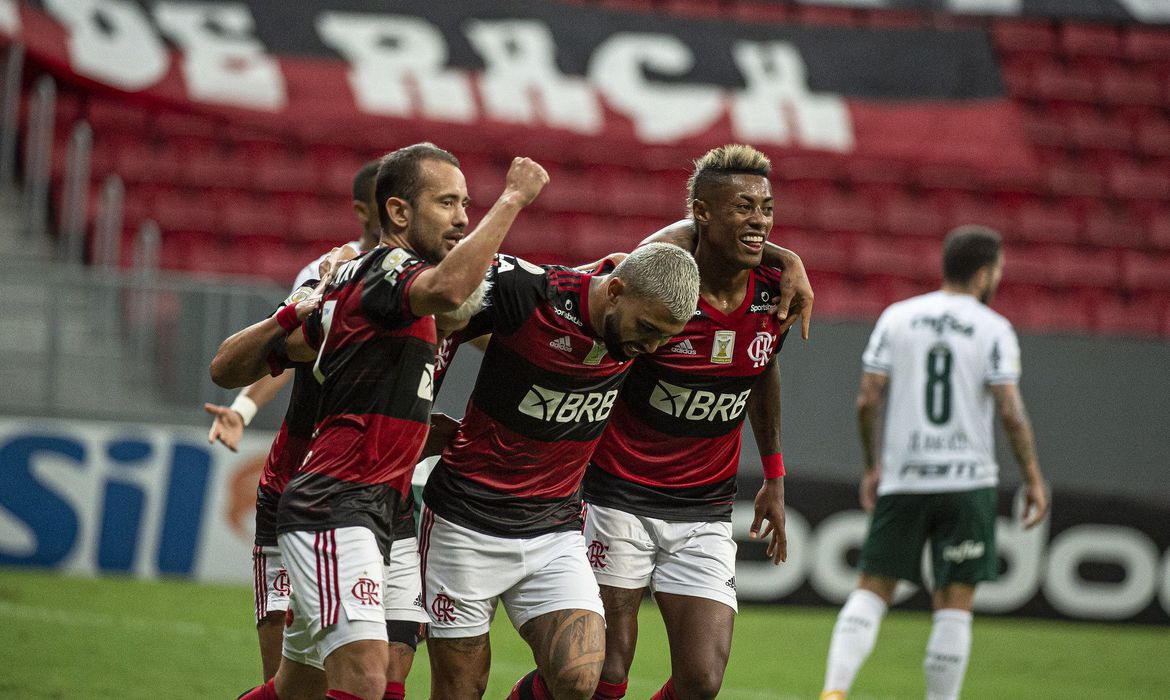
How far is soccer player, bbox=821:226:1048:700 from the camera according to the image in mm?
5922

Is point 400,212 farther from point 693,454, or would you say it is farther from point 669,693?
point 669,693

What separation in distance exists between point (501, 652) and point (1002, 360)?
9.97 feet

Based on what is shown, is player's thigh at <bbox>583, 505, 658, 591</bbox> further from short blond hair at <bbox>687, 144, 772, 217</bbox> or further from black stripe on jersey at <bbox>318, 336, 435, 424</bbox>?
black stripe on jersey at <bbox>318, 336, 435, 424</bbox>

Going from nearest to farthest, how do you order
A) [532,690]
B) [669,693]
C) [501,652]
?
1. [532,690]
2. [669,693]
3. [501,652]

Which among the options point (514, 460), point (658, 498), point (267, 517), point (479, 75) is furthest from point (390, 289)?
point (479, 75)

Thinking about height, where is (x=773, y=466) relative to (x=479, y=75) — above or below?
below

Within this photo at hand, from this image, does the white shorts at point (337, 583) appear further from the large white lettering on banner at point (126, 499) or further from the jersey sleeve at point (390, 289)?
the large white lettering on banner at point (126, 499)

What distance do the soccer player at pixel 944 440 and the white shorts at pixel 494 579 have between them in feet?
6.81

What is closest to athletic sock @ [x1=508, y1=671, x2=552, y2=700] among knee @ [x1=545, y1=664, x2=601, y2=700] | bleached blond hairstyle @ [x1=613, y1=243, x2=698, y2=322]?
knee @ [x1=545, y1=664, x2=601, y2=700]

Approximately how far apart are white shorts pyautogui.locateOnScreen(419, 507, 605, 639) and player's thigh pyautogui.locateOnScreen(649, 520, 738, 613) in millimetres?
488

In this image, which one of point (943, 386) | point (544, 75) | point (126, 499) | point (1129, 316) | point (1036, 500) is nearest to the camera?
point (1036, 500)

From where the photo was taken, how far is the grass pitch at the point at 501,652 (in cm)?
617

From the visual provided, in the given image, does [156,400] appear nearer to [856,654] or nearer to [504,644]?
[504,644]

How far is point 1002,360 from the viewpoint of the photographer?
241 inches
